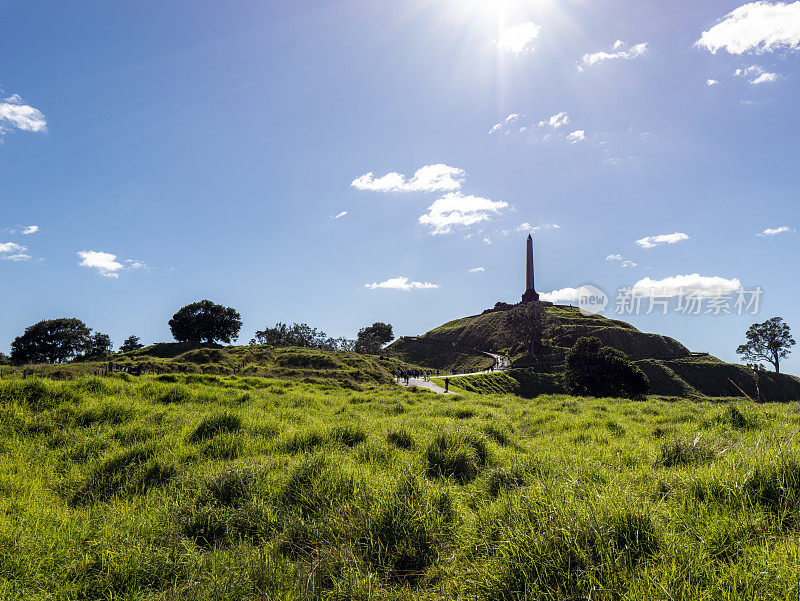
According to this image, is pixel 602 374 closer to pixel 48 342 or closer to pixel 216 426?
pixel 216 426

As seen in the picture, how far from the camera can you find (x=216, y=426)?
8.51m

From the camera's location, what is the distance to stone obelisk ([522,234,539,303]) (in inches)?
5315

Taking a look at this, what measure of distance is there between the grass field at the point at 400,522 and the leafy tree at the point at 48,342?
107 m

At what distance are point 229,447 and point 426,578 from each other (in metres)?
5.30

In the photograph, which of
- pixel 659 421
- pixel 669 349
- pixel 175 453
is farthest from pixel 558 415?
pixel 669 349

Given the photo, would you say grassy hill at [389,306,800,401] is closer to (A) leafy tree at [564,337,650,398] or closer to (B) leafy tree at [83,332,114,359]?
(A) leafy tree at [564,337,650,398]

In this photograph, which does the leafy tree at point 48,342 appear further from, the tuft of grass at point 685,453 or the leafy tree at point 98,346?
the tuft of grass at point 685,453

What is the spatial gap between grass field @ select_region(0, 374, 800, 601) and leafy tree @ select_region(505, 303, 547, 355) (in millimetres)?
103067

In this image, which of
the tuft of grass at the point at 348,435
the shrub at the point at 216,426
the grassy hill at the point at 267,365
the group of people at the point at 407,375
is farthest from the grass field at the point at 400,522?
the group of people at the point at 407,375

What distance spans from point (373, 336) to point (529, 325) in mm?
57152

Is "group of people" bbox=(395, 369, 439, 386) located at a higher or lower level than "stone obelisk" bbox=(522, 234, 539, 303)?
lower

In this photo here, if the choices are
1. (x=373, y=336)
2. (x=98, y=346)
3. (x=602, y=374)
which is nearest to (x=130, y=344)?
(x=98, y=346)

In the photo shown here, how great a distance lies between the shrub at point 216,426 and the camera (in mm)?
8148

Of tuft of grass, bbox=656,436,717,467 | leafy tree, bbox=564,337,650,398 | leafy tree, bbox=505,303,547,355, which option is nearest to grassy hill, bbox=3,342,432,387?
leafy tree, bbox=564,337,650,398
